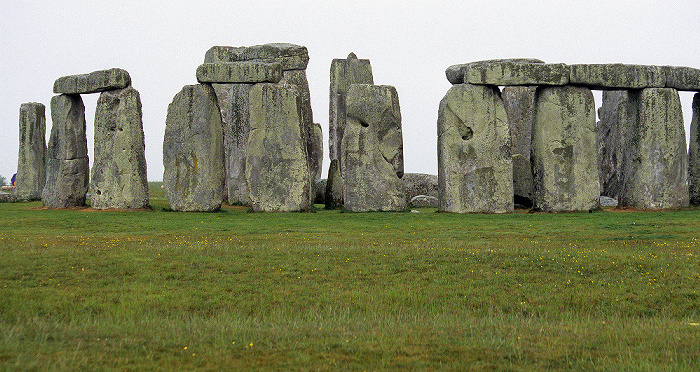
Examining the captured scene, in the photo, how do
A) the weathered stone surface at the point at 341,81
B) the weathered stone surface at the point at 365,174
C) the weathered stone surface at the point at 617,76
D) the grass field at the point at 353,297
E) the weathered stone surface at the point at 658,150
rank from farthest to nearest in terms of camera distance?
the weathered stone surface at the point at 341,81 < the weathered stone surface at the point at 658,150 < the weathered stone surface at the point at 365,174 < the weathered stone surface at the point at 617,76 < the grass field at the point at 353,297

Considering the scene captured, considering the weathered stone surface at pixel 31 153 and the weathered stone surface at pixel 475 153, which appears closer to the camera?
the weathered stone surface at pixel 475 153

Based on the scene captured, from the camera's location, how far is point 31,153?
28.0 m

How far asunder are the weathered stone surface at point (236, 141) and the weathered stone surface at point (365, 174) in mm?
5637

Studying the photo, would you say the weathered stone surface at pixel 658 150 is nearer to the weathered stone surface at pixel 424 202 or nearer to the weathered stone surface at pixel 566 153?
the weathered stone surface at pixel 566 153

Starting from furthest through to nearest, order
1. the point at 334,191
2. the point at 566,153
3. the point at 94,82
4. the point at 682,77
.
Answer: the point at 334,191, the point at 94,82, the point at 682,77, the point at 566,153

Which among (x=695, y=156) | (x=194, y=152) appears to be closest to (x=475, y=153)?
(x=695, y=156)

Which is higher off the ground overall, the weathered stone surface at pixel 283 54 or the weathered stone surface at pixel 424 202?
the weathered stone surface at pixel 283 54

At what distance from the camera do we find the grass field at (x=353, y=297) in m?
6.98

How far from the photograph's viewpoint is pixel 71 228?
648 inches

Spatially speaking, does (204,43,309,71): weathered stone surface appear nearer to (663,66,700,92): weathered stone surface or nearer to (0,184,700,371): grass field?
(0,184,700,371): grass field

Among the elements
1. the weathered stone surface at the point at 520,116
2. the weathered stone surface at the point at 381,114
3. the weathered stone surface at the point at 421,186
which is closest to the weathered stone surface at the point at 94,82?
the weathered stone surface at the point at 381,114

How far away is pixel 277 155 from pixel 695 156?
12.7m

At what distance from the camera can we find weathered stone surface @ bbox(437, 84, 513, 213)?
64.4 ft

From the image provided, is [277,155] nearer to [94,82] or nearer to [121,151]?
[121,151]
